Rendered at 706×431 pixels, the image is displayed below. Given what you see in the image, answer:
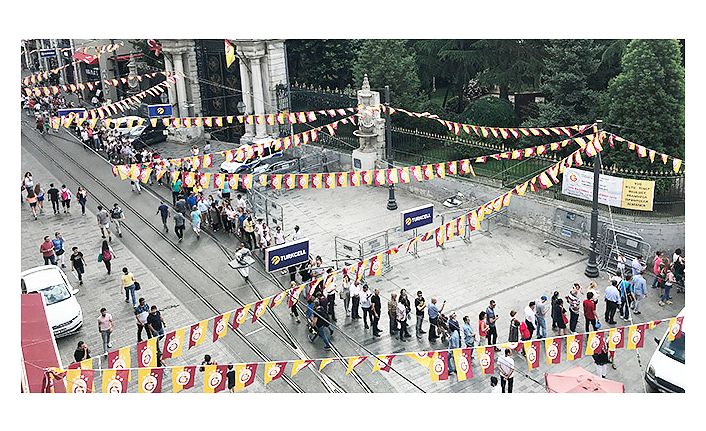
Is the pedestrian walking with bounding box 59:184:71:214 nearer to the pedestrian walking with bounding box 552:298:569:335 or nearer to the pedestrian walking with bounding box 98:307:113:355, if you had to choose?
the pedestrian walking with bounding box 98:307:113:355

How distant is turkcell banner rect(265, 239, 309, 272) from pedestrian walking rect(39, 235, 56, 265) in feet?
22.3

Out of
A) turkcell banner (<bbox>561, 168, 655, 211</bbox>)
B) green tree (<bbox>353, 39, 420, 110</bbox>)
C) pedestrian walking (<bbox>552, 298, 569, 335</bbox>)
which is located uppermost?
green tree (<bbox>353, 39, 420, 110</bbox>)

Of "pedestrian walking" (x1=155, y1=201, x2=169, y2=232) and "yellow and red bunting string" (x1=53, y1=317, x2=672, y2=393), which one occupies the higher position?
"pedestrian walking" (x1=155, y1=201, x2=169, y2=232)

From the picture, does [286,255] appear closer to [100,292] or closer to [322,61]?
[100,292]

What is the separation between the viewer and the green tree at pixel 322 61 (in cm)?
3766

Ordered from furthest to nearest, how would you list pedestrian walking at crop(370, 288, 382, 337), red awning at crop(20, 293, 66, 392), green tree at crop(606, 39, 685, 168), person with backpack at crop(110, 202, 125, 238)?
person with backpack at crop(110, 202, 125, 238), green tree at crop(606, 39, 685, 168), pedestrian walking at crop(370, 288, 382, 337), red awning at crop(20, 293, 66, 392)

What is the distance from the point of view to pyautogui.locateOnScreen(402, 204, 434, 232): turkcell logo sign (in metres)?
23.0

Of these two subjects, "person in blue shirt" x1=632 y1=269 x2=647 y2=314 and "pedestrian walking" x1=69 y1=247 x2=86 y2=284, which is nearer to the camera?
"person in blue shirt" x1=632 y1=269 x2=647 y2=314

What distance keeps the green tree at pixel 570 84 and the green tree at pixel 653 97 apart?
12.2 feet

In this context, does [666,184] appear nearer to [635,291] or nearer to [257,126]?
[635,291]

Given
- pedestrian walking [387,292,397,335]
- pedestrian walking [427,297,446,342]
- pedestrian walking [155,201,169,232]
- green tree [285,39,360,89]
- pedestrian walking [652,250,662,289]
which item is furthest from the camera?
green tree [285,39,360,89]

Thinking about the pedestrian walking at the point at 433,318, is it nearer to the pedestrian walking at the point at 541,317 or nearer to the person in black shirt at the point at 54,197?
the pedestrian walking at the point at 541,317

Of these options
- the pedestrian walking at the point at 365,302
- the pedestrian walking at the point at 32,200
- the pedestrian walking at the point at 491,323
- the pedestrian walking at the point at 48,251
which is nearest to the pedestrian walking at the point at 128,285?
the pedestrian walking at the point at 48,251

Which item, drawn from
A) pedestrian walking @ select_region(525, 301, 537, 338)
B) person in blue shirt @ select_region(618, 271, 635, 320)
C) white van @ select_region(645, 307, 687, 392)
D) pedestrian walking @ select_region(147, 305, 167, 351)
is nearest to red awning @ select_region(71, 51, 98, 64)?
pedestrian walking @ select_region(147, 305, 167, 351)
